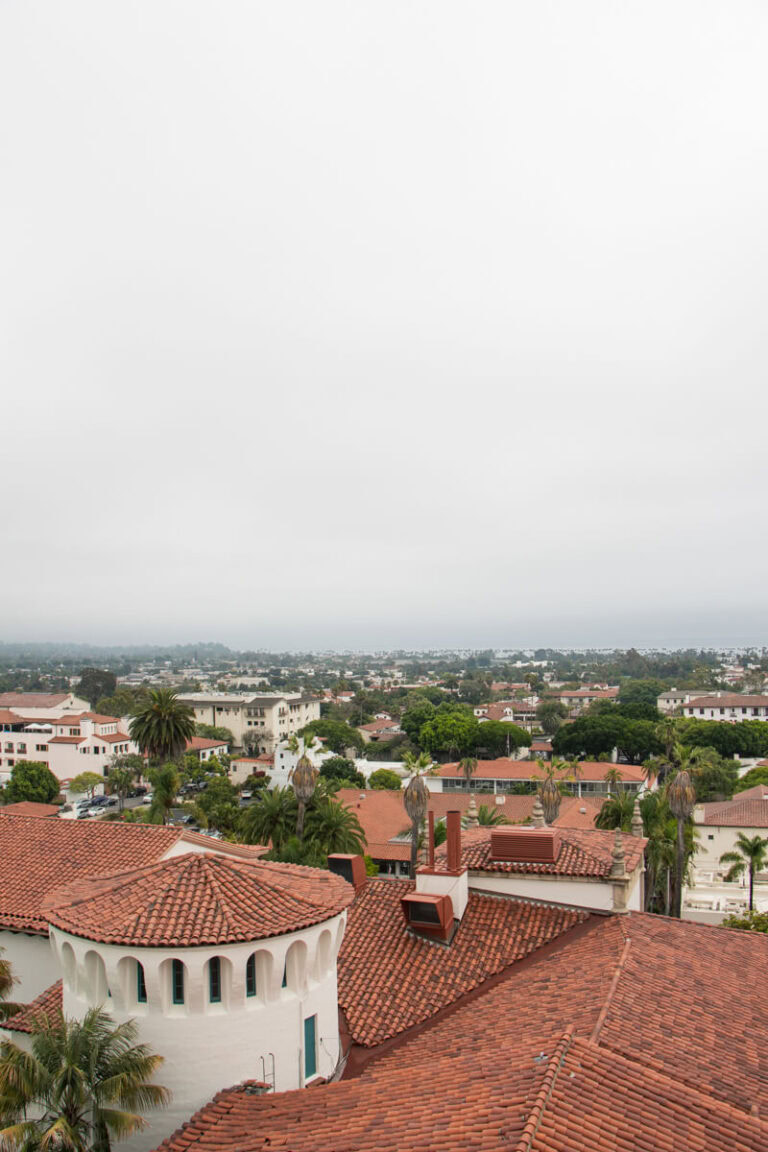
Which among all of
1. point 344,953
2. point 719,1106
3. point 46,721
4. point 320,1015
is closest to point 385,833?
point 344,953

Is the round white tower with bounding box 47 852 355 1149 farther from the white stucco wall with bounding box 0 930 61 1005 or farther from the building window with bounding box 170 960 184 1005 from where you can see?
the white stucco wall with bounding box 0 930 61 1005

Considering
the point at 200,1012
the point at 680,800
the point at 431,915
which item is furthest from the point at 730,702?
the point at 200,1012

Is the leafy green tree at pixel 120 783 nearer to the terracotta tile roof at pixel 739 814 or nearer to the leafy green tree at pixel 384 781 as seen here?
the leafy green tree at pixel 384 781

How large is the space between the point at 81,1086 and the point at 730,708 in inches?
6173

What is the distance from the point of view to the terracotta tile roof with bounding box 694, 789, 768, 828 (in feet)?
185

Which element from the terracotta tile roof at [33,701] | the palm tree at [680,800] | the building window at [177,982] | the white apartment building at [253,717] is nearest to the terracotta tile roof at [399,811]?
the palm tree at [680,800]

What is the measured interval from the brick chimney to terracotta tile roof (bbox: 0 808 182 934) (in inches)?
273

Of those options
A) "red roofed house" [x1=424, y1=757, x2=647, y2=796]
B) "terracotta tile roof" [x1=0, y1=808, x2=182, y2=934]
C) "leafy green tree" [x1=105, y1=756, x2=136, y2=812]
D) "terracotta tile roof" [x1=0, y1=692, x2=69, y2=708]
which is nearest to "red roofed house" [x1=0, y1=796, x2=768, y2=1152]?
"terracotta tile roof" [x1=0, y1=808, x2=182, y2=934]

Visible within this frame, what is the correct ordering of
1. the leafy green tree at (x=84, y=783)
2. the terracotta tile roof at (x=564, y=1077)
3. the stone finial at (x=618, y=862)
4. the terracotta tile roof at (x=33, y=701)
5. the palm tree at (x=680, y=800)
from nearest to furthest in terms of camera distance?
1. the terracotta tile roof at (x=564, y=1077)
2. the stone finial at (x=618, y=862)
3. the palm tree at (x=680, y=800)
4. the leafy green tree at (x=84, y=783)
5. the terracotta tile roof at (x=33, y=701)

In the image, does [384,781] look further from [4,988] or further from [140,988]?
[140,988]

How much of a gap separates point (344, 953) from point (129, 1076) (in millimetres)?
7210

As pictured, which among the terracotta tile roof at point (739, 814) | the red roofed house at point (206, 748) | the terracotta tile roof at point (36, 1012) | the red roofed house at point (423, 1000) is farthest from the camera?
the red roofed house at point (206, 748)

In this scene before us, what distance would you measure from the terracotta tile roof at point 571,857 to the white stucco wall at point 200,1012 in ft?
23.9

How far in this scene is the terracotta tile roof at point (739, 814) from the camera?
5625 cm
